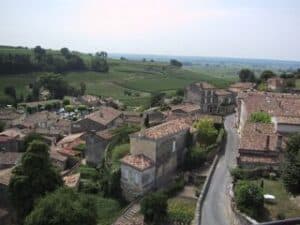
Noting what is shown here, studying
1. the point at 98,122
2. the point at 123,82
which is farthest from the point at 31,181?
the point at 123,82

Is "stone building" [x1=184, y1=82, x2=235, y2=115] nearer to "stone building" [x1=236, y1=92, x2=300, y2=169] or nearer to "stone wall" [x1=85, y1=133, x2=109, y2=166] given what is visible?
"stone building" [x1=236, y1=92, x2=300, y2=169]

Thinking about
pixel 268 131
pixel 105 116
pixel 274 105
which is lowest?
pixel 105 116

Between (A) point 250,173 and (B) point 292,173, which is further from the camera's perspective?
(A) point 250,173

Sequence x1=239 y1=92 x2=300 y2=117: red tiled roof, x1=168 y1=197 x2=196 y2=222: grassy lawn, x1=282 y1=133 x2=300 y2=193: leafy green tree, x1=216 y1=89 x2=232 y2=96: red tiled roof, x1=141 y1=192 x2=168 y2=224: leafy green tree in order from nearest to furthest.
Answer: x1=282 y1=133 x2=300 y2=193: leafy green tree
x1=168 y1=197 x2=196 y2=222: grassy lawn
x1=141 y1=192 x2=168 y2=224: leafy green tree
x1=239 y1=92 x2=300 y2=117: red tiled roof
x1=216 y1=89 x2=232 y2=96: red tiled roof

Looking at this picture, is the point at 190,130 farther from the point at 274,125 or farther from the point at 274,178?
the point at 274,178

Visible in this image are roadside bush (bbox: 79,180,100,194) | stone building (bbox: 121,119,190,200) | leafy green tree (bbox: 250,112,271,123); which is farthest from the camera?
leafy green tree (bbox: 250,112,271,123)

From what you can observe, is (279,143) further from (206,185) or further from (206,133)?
(206,133)

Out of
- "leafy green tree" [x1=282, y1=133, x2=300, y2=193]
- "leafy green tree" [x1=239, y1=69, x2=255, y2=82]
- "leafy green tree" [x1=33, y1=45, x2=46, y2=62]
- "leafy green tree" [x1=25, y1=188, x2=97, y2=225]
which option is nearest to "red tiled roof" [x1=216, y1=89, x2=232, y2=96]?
"leafy green tree" [x1=239, y1=69, x2=255, y2=82]

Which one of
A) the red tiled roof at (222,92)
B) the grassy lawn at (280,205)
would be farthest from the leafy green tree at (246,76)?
the grassy lawn at (280,205)
